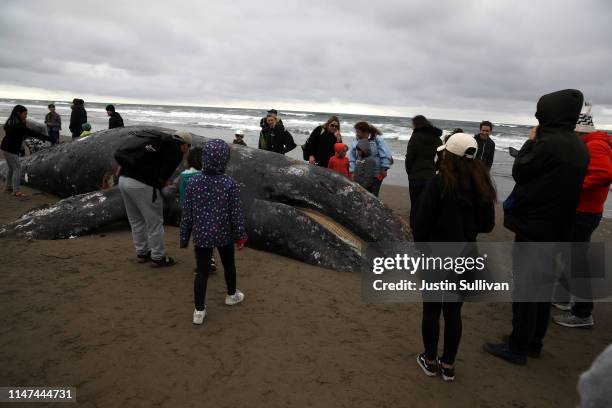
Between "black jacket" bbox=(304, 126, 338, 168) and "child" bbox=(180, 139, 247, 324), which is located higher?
"black jacket" bbox=(304, 126, 338, 168)

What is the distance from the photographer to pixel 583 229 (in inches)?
177

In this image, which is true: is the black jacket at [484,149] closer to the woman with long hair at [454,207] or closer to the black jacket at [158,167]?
the woman with long hair at [454,207]

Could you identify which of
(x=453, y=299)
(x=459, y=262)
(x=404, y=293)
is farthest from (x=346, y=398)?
(x=404, y=293)

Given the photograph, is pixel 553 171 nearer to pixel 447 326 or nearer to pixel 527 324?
pixel 527 324

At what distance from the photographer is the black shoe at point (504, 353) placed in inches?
151

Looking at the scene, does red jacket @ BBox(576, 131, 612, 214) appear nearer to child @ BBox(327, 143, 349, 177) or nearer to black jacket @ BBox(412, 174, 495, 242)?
black jacket @ BBox(412, 174, 495, 242)

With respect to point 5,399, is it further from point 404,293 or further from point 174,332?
point 404,293

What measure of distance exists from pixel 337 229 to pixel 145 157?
9.54 feet

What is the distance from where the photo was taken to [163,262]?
5.32 metres

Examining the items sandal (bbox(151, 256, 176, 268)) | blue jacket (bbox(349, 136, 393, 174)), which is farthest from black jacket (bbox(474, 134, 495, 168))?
sandal (bbox(151, 256, 176, 268))

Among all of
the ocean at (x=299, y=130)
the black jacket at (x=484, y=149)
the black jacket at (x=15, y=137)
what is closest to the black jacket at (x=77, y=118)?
the black jacket at (x=15, y=137)

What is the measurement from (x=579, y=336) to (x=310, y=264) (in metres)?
3.38

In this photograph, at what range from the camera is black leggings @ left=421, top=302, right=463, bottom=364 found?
131 inches

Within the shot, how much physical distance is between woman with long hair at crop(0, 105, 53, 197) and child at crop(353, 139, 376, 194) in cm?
650
